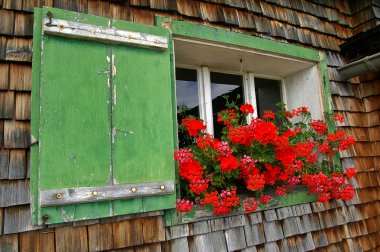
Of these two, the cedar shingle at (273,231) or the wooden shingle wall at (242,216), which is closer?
the wooden shingle wall at (242,216)

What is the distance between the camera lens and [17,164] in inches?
55.7

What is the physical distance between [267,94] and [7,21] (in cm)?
208

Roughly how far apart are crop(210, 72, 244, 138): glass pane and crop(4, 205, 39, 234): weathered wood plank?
1456 millimetres

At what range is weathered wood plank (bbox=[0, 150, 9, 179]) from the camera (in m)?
1.38

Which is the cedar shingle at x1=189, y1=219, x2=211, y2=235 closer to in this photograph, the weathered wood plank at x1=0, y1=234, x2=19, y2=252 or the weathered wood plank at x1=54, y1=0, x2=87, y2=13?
the weathered wood plank at x1=0, y1=234, x2=19, y2=252

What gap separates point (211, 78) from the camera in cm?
246

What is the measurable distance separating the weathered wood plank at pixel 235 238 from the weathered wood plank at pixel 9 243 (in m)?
1.17

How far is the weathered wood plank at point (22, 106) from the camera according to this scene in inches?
57.6

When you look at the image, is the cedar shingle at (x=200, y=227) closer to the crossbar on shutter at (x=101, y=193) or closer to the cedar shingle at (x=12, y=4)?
the crossbar on shutter at (x=101, y=193)

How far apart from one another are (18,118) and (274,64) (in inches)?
78.0

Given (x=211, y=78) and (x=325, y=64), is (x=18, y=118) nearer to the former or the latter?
(x=211, y=78)


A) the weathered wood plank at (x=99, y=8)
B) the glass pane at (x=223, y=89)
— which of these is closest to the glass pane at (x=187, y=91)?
the glass pane at (x=223, y=89)

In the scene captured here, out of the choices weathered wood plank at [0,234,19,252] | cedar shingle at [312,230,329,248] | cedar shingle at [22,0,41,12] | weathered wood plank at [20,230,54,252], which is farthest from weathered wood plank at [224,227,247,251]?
cedar shingle at [22,0,41,12]

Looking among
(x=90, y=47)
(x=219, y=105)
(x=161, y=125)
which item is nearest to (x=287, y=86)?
(x=219, y=105)
